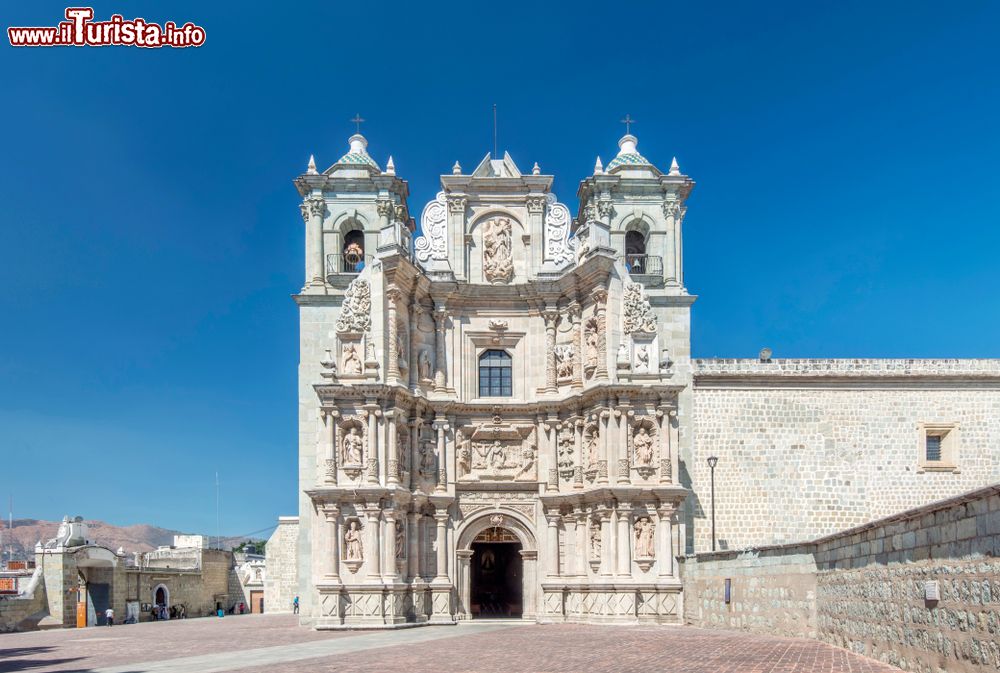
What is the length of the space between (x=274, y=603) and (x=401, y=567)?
1633 cm

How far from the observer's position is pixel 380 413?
88.8 feet

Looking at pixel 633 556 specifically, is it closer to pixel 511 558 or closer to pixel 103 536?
pixel 511 558

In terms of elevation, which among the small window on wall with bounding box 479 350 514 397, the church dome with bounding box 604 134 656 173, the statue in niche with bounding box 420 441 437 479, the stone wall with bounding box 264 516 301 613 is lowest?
the stone wall with bounding box 264 516 301 613

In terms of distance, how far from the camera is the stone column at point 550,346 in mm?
29672

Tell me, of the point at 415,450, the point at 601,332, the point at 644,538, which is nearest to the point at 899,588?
the point at 644,538

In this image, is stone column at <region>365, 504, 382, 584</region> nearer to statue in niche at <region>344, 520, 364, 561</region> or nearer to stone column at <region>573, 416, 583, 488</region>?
statue in niche at <region>344, 520, 364, 561</region>

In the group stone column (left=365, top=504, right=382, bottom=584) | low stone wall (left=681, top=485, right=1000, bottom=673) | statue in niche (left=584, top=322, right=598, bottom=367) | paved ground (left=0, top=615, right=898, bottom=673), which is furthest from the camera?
statue in niche (left=584, top=322, right=598, bottom=367)

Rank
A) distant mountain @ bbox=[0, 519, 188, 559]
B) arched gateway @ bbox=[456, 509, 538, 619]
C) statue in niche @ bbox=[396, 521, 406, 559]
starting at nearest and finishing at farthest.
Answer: statue in niche @ bbox=[396, 521, 406, 559]
arched gateway @ bbox=[456, 509, 538, 619]
distant mountain @ bbox=[0, 519, 188, 559]

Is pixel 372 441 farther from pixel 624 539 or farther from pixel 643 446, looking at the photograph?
pixel 643 446

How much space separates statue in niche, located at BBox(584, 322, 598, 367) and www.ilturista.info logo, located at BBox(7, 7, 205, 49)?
1469 cm

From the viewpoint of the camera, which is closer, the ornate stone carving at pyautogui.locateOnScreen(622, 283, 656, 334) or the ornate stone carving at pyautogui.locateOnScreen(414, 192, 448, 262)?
the ornate stone carving at pyautogui.locateOnScreen(622, 283, 656, 334)

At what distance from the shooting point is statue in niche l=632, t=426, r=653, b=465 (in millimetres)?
27281

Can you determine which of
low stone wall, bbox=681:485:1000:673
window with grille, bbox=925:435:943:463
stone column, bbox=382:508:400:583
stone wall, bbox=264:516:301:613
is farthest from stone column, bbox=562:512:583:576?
stone wall, bbox=264:516:301:613

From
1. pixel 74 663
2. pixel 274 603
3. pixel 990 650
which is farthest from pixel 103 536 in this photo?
pixel 990 650
